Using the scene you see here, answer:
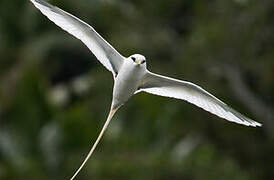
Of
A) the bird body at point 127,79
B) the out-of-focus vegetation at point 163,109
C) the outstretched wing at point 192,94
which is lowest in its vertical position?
the out-of-focus vegetation at point 163,109

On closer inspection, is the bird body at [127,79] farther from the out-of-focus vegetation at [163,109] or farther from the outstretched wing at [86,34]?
the out-of-focus vegetation at [163,109]

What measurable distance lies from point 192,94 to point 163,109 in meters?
8.83

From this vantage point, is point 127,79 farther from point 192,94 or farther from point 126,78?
point 192,94

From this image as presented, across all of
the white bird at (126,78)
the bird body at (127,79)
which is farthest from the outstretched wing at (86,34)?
the bird body at (127,79)

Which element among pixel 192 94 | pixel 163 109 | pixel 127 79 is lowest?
pixel 163 109

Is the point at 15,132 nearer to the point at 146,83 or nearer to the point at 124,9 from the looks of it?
the point at 124,9

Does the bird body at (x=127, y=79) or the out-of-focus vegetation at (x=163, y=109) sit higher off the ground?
the bird body at (x=127, y=79)

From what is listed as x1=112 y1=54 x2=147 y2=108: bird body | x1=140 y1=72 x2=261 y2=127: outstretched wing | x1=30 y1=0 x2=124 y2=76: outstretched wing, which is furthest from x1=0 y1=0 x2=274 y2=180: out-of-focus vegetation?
x1=112 y1=54 x2=147 y2=108: bird body

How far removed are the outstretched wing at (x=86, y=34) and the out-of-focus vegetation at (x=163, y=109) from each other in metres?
6.56

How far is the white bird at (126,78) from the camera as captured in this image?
9375 millimetres

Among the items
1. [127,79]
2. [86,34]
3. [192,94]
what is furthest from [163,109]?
[127,79]

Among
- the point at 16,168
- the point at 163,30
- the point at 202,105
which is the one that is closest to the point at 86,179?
the point at 16,168

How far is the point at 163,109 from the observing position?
1891cm

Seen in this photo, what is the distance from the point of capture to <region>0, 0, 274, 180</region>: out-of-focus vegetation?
55.5 feet
